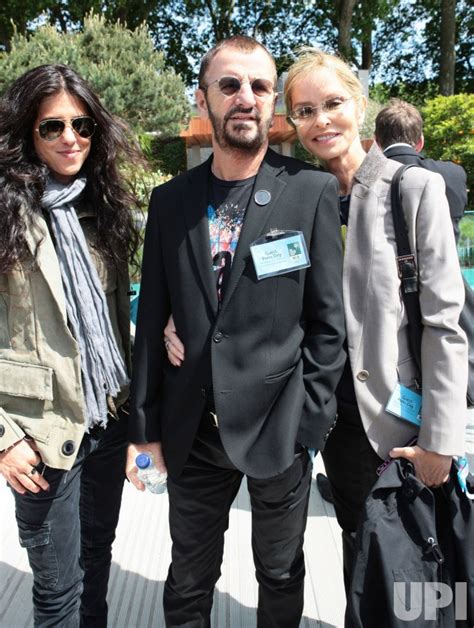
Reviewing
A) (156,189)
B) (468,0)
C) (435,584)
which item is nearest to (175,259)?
(156,189)

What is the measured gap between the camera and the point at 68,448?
181cm

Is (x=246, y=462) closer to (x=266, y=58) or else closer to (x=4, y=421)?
(x=4, y=421)

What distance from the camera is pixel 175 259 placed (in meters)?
1.85

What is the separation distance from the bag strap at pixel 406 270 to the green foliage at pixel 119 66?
365 inches

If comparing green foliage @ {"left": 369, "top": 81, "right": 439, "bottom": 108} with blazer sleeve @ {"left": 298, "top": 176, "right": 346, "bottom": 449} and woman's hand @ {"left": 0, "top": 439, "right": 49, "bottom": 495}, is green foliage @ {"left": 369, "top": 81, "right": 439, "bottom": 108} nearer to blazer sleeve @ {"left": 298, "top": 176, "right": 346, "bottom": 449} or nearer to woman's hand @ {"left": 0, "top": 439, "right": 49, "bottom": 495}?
blazer sleeve @ {"left": 298, "top": 176, "right": 346, "bottom": 449}

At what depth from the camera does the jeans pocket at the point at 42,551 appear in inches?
71.8

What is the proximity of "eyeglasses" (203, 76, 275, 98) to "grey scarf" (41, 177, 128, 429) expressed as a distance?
628mm

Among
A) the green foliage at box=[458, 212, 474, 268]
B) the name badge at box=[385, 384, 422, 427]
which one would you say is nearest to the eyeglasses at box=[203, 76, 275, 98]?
the name badge at box=[385, 384, 422, 427]

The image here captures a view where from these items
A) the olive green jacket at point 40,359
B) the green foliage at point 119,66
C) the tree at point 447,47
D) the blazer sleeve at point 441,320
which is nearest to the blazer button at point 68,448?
the olive green jacket at point 40,359

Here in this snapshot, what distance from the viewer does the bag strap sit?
5.67 feet

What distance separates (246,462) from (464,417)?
724mm

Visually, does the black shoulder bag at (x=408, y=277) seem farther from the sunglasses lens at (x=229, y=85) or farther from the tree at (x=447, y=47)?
the tree at (x=447, y=47)

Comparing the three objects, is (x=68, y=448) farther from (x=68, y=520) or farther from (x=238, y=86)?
(x=238, y=86)

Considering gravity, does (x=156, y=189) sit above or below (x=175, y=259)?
above
